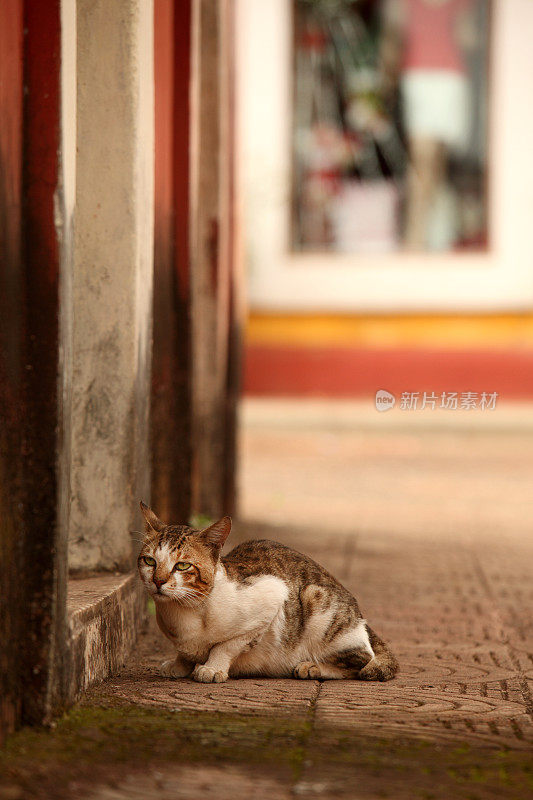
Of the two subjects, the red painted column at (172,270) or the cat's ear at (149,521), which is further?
the red painted column at (172,270)

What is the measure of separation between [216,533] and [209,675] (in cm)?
50

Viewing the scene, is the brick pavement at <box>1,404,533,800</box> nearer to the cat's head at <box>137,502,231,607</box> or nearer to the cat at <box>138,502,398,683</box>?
the cat at <box>138,502,398,683</box>

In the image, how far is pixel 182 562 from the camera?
14.7 ft

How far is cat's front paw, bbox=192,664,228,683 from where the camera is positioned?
459cm

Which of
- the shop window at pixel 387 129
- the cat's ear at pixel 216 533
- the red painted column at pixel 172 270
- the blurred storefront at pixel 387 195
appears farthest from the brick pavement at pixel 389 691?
the shop window at pixel 387 129

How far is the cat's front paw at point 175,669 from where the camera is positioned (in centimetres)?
472

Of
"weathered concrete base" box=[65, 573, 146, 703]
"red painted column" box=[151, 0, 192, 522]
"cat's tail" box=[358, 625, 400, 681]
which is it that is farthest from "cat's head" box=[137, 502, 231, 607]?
"red painted column" box=[151, 0, 192, 522]

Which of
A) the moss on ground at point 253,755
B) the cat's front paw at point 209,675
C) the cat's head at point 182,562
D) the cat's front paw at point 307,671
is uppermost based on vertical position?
the cat's head at point 182,562

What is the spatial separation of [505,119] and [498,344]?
2.68 meters

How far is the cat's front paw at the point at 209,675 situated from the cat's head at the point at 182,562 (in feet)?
0.86

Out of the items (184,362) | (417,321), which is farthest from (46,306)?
(417,321)

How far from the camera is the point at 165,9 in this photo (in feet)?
21.8

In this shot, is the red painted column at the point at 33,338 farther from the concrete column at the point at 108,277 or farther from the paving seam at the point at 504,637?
the paving seam at the point at 504,637

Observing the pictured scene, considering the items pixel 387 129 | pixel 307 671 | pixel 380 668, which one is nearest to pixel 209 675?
pixel 307 671
